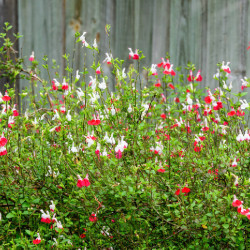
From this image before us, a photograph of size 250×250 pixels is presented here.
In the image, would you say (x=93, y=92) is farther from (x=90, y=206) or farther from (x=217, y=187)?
(x=217, y=187)

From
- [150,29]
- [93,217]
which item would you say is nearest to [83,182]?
[93,217]

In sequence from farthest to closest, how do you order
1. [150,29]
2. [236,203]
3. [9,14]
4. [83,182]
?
[150,29] < [9,14] < [83,182] < [236,203]

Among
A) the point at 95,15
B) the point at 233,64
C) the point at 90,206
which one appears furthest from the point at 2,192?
the point at 233,64

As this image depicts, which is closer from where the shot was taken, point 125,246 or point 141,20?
point 125,246

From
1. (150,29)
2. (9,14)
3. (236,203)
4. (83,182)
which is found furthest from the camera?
(150,29)

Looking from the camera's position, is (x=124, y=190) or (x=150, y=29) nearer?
(x=124, y=190)

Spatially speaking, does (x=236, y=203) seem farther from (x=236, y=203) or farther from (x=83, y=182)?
(x=83, y=182)

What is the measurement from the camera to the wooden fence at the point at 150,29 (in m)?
4.00

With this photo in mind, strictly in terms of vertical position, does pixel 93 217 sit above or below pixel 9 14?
below

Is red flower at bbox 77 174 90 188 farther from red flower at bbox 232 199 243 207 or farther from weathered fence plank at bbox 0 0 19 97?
weathered fence plank at bbox 0 0 19 97

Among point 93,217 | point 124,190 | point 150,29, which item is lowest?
point 93,217

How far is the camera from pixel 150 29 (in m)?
4.36

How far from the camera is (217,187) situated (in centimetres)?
226

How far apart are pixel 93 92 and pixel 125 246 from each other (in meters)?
0.75
